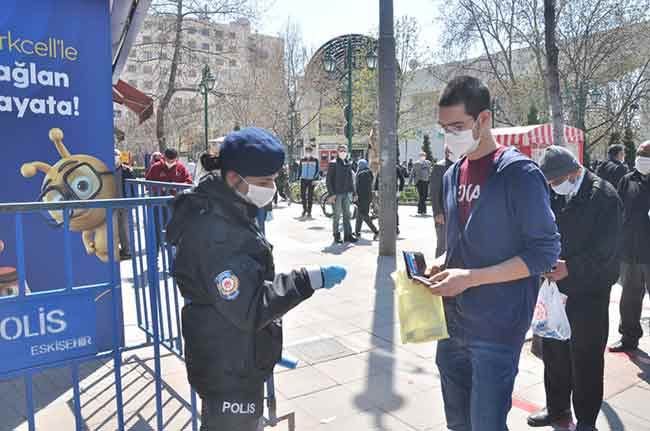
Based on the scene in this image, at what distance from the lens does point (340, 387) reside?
158 inches

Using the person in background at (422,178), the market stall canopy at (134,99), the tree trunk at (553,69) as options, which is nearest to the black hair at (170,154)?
the market stall canopy at (134,99)

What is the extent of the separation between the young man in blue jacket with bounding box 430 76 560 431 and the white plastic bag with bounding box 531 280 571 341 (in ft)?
3.01

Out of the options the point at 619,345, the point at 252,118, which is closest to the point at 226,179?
the point at 619,345

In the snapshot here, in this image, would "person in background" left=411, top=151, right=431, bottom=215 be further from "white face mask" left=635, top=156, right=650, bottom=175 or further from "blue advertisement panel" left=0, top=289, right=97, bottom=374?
"blue advertisement panel" left=0, top=289, right=97, bottom=374

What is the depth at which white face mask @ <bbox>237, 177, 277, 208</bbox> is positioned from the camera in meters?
2.05

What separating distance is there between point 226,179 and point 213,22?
19.4 metres

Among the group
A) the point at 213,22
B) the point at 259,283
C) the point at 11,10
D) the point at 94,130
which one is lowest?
the point at 259,283

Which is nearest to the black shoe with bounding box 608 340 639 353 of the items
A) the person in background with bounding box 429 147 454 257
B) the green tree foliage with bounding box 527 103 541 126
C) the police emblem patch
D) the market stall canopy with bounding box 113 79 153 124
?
the person in background with bounding box 429 147 454 257

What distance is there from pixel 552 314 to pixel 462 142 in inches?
53.8

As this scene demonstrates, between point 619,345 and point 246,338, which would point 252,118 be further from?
point 246,338

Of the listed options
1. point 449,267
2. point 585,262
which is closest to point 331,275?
point 449,267

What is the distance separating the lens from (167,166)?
8141 millimetres

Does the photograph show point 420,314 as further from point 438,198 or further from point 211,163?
point 438,198

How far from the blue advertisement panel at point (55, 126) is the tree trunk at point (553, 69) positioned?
4368mm
